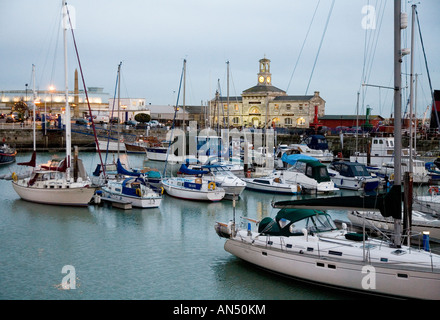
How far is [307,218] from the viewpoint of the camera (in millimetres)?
18672

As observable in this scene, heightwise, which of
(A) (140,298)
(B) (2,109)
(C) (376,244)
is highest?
(B) (2,109)

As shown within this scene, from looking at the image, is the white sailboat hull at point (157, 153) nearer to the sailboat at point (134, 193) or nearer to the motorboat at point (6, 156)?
the motorboat at point (6, 156)

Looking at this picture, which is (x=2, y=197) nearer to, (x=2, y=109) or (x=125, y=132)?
(x=125, y=132)

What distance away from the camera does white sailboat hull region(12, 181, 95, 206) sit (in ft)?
97.0

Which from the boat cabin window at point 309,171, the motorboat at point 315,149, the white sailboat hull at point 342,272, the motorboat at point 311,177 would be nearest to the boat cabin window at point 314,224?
the white sailboat hull at point 342,272

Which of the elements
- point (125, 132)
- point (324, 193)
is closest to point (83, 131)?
point (125, 132)

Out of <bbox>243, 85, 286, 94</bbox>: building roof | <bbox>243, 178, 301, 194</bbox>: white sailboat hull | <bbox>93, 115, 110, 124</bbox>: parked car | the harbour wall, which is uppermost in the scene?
<bbox>243, 85, 286, 94</bbox>: building roof

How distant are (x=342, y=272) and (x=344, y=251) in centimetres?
68

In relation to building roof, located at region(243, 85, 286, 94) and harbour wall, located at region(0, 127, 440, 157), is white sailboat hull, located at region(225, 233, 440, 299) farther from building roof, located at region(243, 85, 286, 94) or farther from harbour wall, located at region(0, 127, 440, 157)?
building roof, located at region(243, 85, 286, 94)

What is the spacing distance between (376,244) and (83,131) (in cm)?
6648

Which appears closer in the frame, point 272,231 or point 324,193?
point 272,231

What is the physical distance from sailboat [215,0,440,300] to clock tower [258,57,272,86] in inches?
3864

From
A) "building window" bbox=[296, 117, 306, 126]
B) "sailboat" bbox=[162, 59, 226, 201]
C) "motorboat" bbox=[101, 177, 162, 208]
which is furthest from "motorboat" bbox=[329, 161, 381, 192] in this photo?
"building window" bbox=[296, 117, 306, 126]

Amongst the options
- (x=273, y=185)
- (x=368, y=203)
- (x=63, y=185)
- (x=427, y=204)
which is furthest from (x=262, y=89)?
(x=368, y=203)
